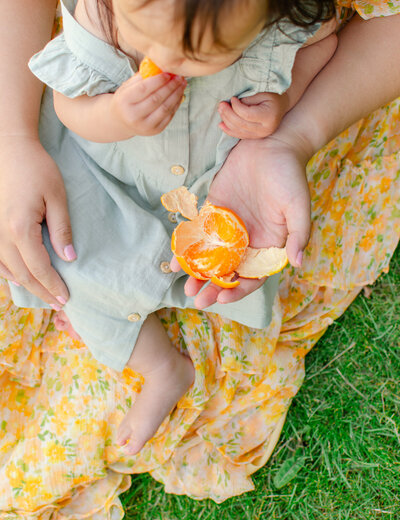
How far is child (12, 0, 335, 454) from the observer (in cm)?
125

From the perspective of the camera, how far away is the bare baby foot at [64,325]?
1.94 metres

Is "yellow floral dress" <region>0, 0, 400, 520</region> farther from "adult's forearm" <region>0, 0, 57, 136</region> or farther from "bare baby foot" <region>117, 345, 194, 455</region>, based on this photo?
"adult's forearm" <region>0, 0, 57, 136</region>

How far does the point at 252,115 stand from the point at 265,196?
0.22 m

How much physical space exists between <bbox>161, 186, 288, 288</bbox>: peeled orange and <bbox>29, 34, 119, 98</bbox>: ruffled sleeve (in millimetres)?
344

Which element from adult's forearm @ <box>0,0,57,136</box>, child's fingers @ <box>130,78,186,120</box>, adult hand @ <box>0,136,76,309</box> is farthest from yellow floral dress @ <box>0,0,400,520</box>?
child's fingers @ <box>130,78,186,120</box>

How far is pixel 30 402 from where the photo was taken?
6.46ft

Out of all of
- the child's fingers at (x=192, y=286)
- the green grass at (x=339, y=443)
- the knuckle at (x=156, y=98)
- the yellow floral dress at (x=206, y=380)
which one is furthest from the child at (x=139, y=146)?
the green grass at (x=339, y=443)

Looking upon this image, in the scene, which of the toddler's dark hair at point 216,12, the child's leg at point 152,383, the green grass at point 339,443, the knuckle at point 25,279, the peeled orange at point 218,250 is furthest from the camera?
the green grass at point 339,443

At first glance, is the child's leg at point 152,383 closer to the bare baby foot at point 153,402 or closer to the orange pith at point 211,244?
the bare baby foot at point 153,402

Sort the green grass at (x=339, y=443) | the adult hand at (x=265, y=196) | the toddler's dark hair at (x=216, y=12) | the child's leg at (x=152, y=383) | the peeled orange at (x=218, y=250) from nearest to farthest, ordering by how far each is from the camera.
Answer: the toddler's dark hair at (x=216, y=12) < the adult hand at (x=265, y=196) < the peeled orange at (x=218, y=250) < the child's leg at (x=152, y=383) < the green grass at (x=339, y=443)

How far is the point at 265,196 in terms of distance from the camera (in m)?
1.43

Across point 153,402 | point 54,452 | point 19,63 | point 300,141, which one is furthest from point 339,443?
point 19,63

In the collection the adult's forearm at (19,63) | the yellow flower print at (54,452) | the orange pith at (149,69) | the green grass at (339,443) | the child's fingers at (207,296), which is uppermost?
the orange pith at (149,69)

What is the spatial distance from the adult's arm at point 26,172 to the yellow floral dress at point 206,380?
0.32m
